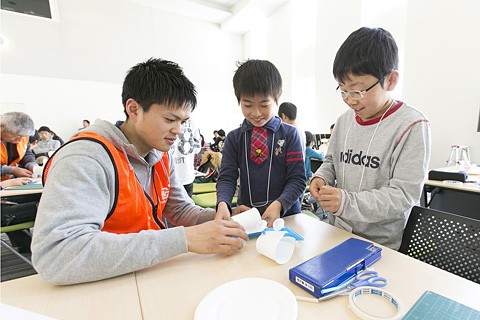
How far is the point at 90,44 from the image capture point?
6.39 metres

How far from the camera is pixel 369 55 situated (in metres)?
0.88

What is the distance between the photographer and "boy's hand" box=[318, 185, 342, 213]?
2.70ft

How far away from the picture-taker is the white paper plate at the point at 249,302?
494mm

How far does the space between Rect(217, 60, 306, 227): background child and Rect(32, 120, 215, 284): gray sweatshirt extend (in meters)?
0.48

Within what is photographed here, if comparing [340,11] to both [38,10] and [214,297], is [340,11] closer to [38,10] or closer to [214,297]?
[214,297]

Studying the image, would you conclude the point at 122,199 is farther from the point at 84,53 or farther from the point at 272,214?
the point at 84,53

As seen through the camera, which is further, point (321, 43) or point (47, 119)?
point (47, 119)

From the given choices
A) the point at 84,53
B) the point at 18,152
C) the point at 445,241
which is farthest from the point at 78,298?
the point at 84,53

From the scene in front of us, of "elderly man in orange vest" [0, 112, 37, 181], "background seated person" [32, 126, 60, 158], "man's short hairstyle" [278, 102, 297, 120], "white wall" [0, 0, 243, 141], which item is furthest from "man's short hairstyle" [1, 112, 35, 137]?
"white wall" [0, 0, 243, 141]

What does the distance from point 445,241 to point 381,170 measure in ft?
0.97

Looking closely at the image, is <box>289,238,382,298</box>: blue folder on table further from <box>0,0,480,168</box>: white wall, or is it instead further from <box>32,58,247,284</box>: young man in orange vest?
<box>0,0,480,168</box>: white wall

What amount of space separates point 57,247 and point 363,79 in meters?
1.05

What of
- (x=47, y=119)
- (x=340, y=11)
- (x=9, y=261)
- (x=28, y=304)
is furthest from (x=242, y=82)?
(x=47, y=119)

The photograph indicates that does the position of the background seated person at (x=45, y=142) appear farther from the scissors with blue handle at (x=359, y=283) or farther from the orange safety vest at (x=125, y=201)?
the scissors with blue handle at (x=359, y=283)
